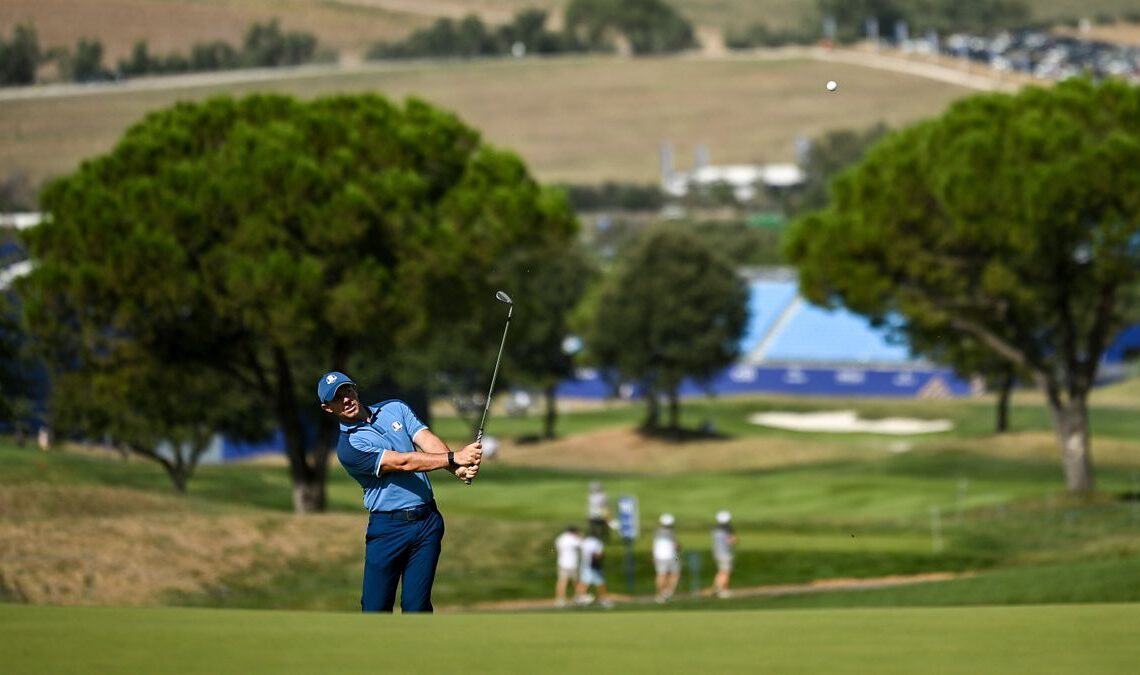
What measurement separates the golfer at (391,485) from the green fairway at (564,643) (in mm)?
1363

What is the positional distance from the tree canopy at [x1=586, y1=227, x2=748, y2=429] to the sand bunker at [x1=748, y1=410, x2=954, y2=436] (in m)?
7.77

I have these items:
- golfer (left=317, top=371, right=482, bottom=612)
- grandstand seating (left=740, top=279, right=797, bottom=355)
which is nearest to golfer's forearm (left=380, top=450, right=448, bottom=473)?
golfer (left=317, top=371, right=482, bottom=612)

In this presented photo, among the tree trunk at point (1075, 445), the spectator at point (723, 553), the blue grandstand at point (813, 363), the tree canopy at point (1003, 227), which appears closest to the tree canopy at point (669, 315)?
the blue grandstand at point (813, 363)

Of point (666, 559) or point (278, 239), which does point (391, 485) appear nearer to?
point (666, 559)

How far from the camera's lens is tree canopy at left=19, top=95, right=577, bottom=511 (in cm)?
3969

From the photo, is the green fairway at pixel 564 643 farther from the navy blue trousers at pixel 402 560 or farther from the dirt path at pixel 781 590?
the dirt path at pixel 781 590

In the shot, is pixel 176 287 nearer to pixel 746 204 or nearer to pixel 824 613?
pixel 824 613

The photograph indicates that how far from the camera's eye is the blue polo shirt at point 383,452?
447 inches

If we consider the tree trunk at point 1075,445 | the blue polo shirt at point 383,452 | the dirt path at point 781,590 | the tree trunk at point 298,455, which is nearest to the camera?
the blue polo shirt at point 383,452

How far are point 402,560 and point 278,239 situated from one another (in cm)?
2921

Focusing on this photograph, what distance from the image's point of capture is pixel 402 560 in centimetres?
1152

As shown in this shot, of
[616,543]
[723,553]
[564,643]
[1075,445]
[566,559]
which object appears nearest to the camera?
[564,643]

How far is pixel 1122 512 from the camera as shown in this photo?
1566 inches

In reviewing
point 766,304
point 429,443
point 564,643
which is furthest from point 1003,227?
point 766,304
